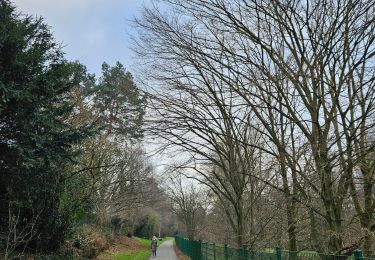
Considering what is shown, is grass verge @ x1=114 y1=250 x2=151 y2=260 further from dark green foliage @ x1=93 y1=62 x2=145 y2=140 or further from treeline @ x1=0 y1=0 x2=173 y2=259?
treeline @ x1=0 y1=0 x2=173 y2=259

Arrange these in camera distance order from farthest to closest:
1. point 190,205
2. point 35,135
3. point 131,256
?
point 190,205 < point 131,256 < point 35,135

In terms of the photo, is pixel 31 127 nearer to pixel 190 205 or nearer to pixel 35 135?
pixel 35 135

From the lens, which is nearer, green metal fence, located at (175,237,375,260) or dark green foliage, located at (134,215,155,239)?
green metal fence, located at (175,237,375,260)

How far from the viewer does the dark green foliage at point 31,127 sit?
38.6 feet

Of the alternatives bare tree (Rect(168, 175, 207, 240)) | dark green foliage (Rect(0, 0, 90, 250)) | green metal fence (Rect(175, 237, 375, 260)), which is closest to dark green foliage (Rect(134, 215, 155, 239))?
bare tree (Rect(168, 175, 207, 240))

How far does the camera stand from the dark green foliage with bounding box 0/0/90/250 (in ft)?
38.6

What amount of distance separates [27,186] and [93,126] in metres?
2.98

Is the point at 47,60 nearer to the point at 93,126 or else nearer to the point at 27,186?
the point at 93,126

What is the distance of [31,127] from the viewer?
475 inches

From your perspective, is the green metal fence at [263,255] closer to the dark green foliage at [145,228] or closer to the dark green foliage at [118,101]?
the dark green foliage at [118,101]

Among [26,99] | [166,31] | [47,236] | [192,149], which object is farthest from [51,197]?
[166,31]

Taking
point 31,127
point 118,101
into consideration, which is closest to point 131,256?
point 118,101

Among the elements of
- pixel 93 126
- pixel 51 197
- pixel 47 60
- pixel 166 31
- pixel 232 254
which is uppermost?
pixel 47 60

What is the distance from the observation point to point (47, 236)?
1369cm
